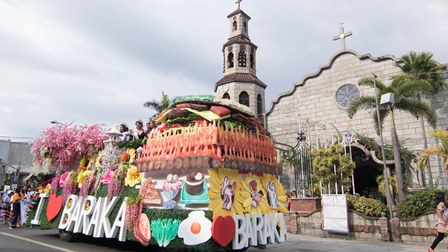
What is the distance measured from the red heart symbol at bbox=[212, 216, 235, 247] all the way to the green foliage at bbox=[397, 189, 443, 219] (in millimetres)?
9311

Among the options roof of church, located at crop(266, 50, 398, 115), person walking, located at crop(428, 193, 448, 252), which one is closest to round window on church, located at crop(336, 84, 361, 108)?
roof of church, located at crop(266, 50, 398, 115)

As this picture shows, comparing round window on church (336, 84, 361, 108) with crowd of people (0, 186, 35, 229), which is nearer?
crowd of people (0, 186, 35, 229)

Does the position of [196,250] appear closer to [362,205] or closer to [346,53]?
[362,205]

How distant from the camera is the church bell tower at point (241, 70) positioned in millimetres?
24688

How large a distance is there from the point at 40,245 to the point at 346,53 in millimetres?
22503

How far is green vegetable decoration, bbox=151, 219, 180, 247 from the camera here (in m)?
6.17

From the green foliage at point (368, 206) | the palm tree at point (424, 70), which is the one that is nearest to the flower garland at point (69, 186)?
the green foliage at point (368, 206)

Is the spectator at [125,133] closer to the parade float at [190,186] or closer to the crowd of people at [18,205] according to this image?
the parade float at [190,186]

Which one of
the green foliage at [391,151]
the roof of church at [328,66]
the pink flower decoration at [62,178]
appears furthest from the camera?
the roof of church at [328,66]

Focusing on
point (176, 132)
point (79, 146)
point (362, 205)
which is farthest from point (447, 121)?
point (79, 146)

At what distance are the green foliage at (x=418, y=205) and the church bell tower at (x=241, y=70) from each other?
1335 centimetres

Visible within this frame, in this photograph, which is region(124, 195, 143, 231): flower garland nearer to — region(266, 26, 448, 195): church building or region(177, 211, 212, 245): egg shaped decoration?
region(177, 211, 212, 245): egg shaped decoration

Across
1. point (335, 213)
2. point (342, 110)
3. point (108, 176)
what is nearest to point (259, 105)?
point (342, 110)

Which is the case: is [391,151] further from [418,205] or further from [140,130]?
[140,130]
